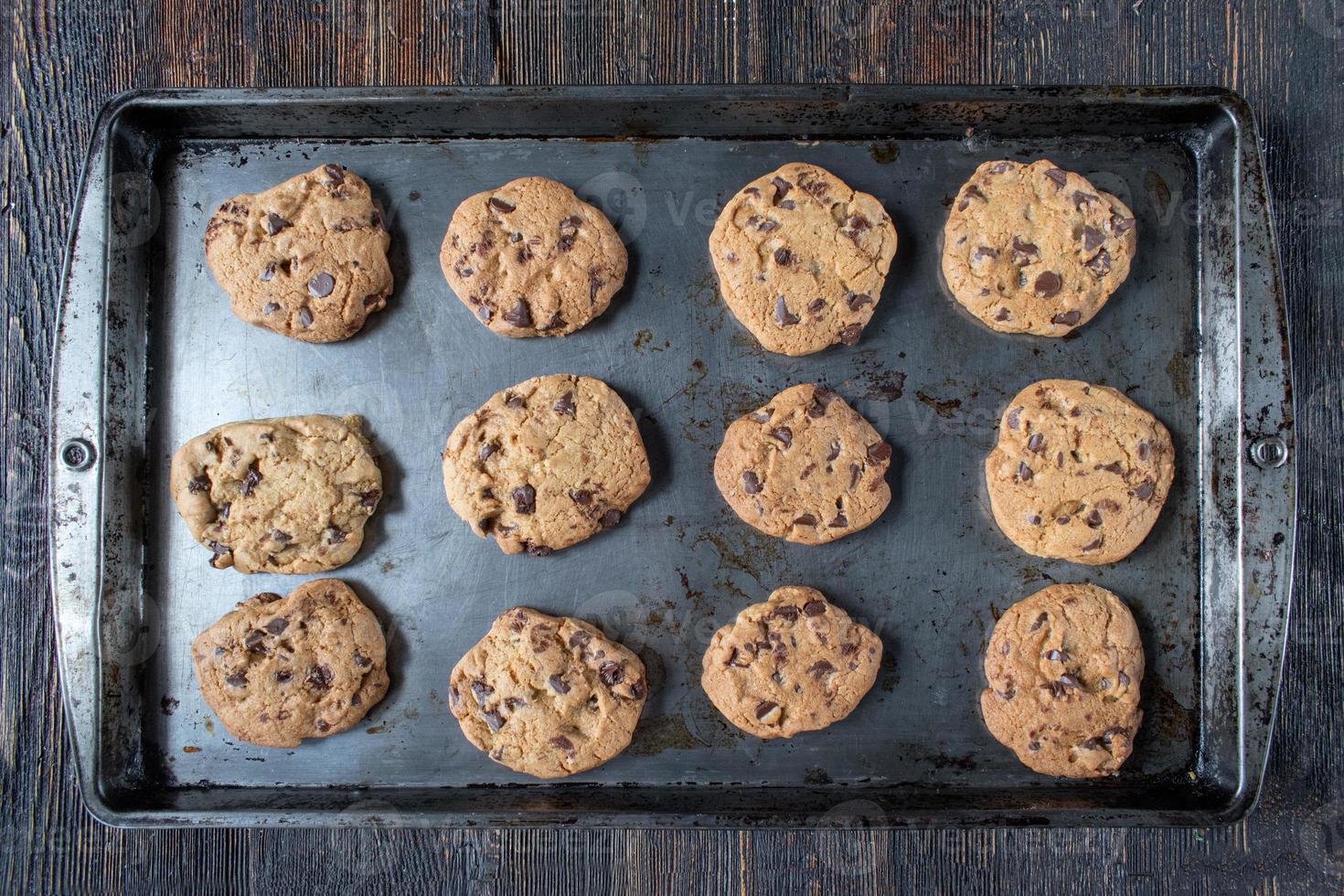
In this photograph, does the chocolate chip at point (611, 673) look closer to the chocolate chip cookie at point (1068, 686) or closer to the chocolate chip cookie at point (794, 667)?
the chocolate chip cookie at point (794, 667)

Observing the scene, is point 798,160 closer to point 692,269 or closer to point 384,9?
point 692,269

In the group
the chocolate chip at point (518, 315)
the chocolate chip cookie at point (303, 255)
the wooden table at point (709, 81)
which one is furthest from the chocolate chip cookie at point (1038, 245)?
the chocolate chip cookie at point (303, 255)

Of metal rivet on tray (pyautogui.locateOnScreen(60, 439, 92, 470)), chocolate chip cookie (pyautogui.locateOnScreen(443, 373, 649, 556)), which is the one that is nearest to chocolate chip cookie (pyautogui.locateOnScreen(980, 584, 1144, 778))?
chocolate chip cookie (pyautogui.locateOnScreen(443, 373, 649, 556))

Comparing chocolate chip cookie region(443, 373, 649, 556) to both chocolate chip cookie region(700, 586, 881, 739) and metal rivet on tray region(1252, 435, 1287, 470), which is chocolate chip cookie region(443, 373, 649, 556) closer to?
chocolate chip cookie region(700, 586, 881, 739)

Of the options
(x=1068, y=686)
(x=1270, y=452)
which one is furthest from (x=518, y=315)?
(x=1270, y=452)

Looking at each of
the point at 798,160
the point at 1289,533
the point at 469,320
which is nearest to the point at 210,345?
the point at 469,320

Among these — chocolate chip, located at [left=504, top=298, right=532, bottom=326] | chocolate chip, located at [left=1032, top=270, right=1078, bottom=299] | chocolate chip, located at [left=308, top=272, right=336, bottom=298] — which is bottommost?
chocolate chip, located at [left=504, top=298, right=532, bottom=326]
